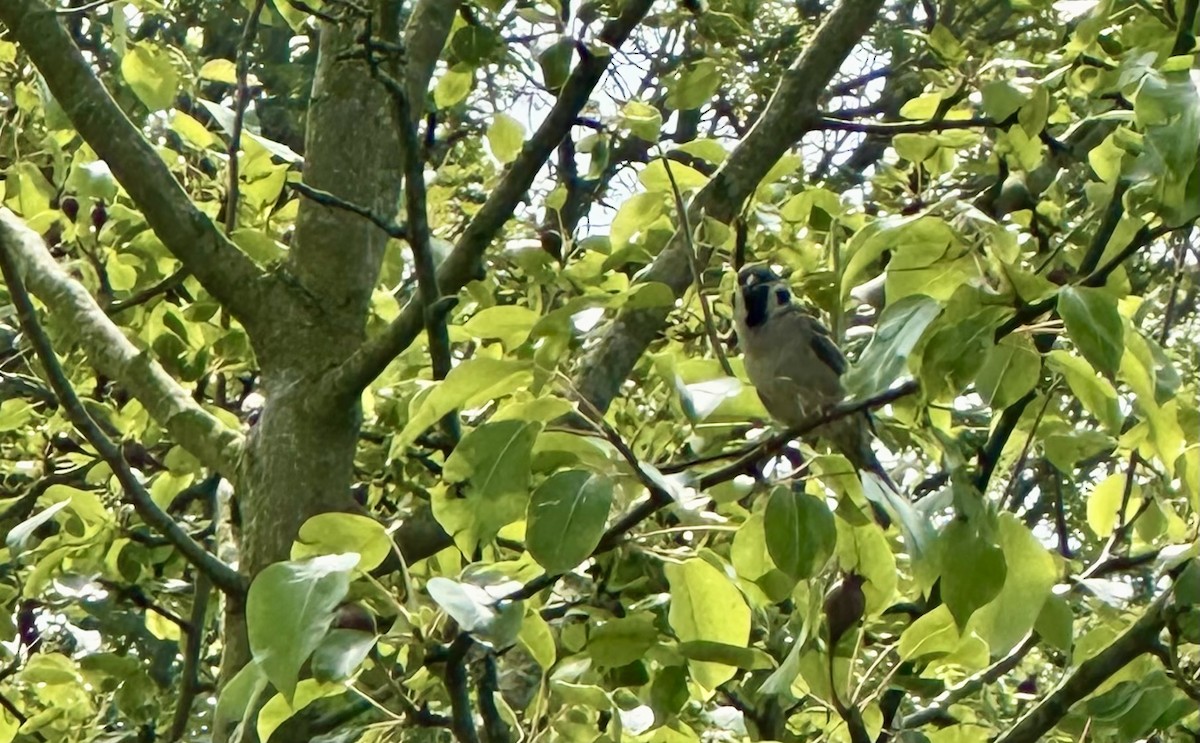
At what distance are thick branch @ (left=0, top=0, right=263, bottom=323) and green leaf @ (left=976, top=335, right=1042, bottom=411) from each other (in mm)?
1132

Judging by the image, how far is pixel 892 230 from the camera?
3.63 feet

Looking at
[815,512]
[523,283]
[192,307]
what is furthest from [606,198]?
[815,512]

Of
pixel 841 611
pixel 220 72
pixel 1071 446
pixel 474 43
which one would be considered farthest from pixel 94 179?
pixel 1071 446

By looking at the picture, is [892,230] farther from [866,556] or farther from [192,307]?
[192,307]

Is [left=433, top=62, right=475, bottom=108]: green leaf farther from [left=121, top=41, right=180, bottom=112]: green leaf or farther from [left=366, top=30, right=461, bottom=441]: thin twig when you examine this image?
[left=366, top=30, right=461, bottom=441]: thin twig

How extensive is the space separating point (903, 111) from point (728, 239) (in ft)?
1.51

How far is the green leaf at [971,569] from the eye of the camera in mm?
1066

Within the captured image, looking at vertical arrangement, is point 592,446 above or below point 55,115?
below

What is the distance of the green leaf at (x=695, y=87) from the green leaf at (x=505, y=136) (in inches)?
8.9

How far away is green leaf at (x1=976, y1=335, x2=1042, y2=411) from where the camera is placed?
120cm

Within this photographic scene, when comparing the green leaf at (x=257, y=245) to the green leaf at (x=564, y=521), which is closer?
the green leaf at (x=564, y=521)

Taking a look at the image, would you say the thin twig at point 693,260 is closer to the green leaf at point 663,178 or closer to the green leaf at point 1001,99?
the green leaf at point 663,178

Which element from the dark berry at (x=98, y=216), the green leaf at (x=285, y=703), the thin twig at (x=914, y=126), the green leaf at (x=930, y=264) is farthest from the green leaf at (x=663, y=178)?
the dark berry at (x=98, y=216)

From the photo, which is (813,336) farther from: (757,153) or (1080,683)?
(1080,683)
